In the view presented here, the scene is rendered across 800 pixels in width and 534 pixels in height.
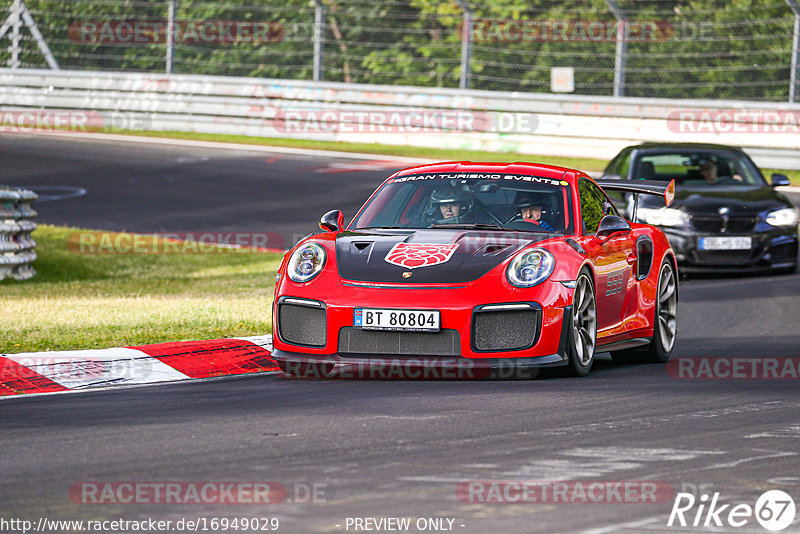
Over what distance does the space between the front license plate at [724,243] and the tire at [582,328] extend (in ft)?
19.5

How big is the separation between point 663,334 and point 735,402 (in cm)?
217

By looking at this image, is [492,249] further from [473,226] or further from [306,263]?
[306,263]

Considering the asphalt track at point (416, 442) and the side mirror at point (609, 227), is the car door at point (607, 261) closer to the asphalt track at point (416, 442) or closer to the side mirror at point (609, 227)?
the side mirror at point (609, 227)

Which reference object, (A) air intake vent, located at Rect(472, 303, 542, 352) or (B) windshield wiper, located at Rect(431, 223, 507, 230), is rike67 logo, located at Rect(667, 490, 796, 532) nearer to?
(A) air intake vent, located at Rect(472, 303, 542, 352)

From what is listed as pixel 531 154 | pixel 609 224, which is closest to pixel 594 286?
pixel 609 224

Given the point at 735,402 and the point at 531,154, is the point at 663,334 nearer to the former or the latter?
the point at 735,402

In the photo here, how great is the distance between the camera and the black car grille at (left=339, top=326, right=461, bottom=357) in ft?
25.3

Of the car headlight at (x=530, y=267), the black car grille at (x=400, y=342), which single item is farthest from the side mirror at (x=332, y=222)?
the car headlight at (x=530, y=267)

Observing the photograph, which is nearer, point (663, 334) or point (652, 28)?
point (663, 334)

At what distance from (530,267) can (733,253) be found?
6770mm

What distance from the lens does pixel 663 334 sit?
31.4 ft

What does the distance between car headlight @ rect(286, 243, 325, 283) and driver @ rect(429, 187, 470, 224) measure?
36.7 inches

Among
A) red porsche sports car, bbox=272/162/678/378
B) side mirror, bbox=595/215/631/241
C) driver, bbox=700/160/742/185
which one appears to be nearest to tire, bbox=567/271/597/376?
red porsche sports car, bbox=272/162/678/378

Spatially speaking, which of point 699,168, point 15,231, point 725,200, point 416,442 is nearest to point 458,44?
point 699,168
